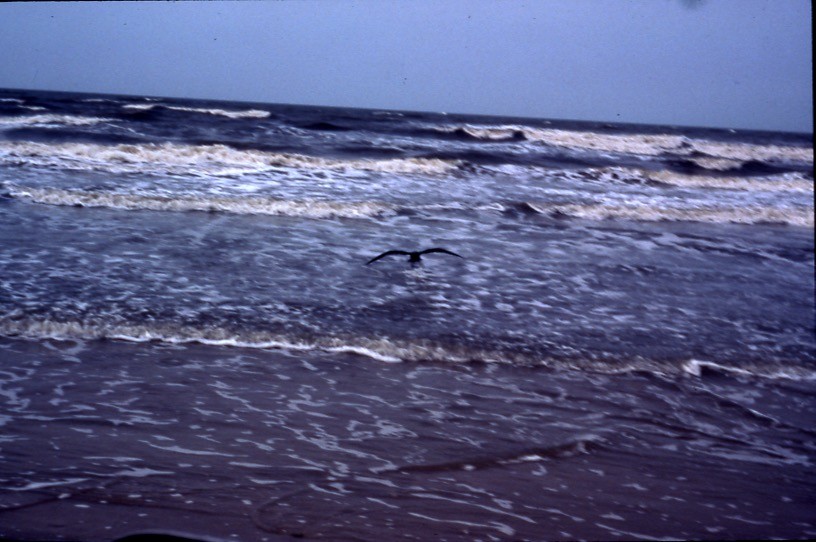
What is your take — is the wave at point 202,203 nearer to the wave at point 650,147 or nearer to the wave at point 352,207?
the wave at point 352,207

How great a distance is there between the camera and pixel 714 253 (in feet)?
27.0

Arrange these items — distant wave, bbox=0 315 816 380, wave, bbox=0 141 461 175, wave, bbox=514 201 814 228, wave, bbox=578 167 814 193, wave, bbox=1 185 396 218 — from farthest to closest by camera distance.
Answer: wave, bbox=578 167 814 193 < wave, bbox=0 141 461 175 < wave, bbox=514 201 814 228 < wave, bbox=1 185 396 218 < distant wave, bbox=0 315 816 380

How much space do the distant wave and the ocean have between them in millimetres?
22

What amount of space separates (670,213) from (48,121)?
15717 mm

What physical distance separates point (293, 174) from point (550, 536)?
10802 mm

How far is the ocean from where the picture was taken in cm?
285

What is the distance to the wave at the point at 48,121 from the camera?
1855 cm

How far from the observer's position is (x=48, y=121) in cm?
1952

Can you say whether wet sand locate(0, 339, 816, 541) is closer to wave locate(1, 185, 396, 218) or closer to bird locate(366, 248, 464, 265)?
bird locate(366, 248, 464, 265)

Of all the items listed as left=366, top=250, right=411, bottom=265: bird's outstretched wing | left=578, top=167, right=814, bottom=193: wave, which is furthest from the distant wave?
left=578, top=167, right=814, bottom=193: wave

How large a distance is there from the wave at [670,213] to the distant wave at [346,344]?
233 inches

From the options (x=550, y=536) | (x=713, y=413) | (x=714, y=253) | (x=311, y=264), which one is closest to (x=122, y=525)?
(x=550, y=536)

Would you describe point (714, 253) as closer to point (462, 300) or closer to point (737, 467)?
point (462, 300)

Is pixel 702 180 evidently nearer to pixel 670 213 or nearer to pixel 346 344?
pixel 670 213
